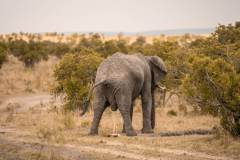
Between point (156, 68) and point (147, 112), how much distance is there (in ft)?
6.16

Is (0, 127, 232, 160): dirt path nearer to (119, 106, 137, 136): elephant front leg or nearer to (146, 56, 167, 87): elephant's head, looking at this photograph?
(119, 106, 137, 136): elephant front leg

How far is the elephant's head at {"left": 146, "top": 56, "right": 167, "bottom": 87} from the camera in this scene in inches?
701

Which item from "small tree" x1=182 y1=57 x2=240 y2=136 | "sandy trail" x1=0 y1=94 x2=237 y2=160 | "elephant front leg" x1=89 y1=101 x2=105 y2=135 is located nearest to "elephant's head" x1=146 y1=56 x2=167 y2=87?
"small tree" x1=182 y1=57 x2=240 y2=136

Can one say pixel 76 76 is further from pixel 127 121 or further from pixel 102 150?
pixel 102 150

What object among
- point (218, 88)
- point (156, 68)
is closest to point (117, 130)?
point (156, 68)

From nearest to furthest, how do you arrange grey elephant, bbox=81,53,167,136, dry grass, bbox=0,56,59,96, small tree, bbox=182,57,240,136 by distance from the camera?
1. small tree, bbox=182,57,240,136
2. grey elephant, bbox=81,53,167,136
3. dry grass, bbox=0,56,59,96

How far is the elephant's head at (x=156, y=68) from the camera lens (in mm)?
17811

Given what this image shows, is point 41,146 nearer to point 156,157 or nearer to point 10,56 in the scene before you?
point 156,157

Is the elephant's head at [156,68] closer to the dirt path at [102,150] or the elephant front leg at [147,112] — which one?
the elephant front leg at [147,112]

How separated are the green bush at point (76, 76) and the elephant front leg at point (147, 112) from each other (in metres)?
5.43

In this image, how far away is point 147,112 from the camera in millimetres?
16656

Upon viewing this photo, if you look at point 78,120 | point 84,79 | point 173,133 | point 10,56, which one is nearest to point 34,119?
point 78,120

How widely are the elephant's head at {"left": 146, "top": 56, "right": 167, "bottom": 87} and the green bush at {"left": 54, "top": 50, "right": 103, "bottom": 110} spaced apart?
450cm

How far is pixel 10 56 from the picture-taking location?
49094mm
